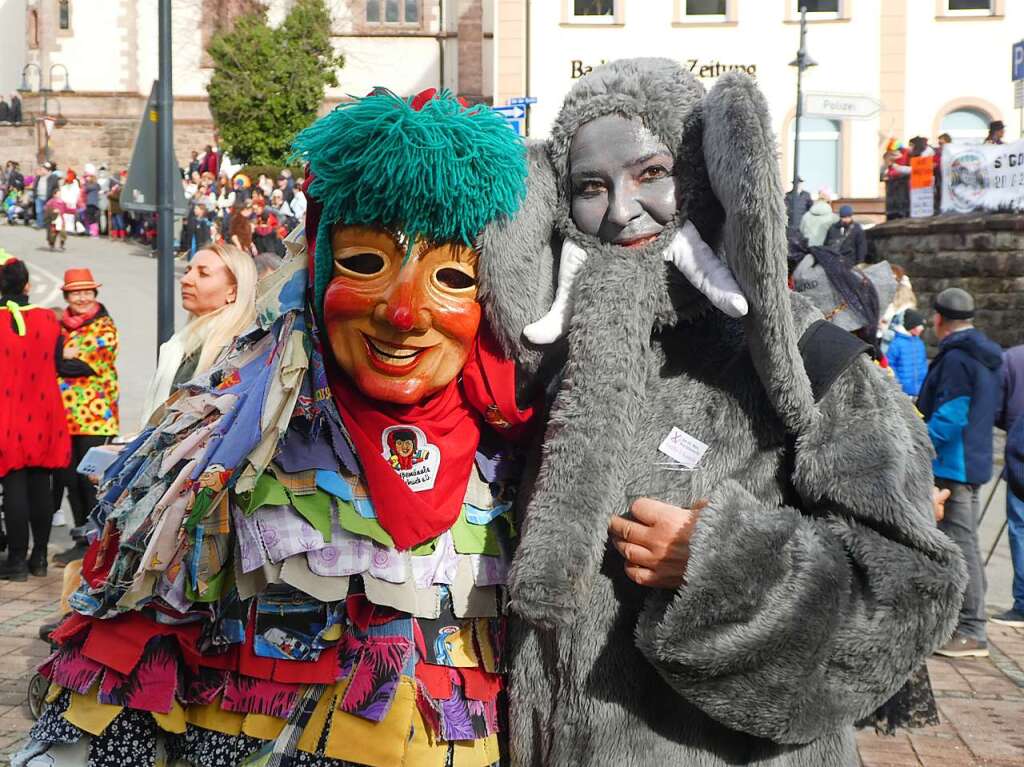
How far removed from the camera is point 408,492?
7.12 ft

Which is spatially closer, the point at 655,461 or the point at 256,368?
the point at 655,461

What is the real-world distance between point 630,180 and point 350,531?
2.65 ft

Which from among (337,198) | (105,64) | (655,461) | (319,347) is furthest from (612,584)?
(105,64)

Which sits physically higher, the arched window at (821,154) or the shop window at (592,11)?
the shop window at (592,11)

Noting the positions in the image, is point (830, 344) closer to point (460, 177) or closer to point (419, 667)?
point (460, 177)

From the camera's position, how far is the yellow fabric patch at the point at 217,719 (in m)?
2.20

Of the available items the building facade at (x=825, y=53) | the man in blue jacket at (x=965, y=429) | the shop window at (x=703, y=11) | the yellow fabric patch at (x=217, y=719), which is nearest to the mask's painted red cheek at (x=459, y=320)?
the yellow fabric patch at (x=217, y=719)

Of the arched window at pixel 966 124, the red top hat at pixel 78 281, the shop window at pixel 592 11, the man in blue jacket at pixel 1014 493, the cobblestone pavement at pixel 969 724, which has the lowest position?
the cobblestone pavement at pixel 969 724

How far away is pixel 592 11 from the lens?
2372 centimetres

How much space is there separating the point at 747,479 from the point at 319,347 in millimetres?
850

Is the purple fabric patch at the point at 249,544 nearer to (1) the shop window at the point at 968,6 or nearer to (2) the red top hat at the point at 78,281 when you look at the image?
(2) the red top hat at the point at 78,281

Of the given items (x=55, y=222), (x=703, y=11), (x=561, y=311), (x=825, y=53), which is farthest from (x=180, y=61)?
(x=561, y=311)

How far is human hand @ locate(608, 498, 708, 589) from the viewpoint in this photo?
1.93 meters

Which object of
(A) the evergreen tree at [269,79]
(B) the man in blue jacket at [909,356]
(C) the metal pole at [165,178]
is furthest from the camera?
(A) the evergreen tree at [269,79]
